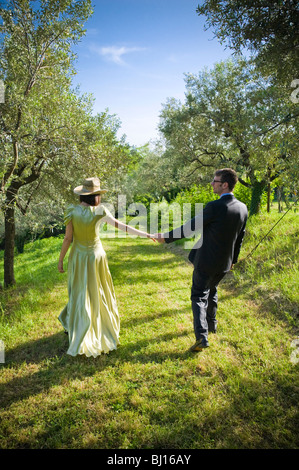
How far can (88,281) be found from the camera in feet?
13.8

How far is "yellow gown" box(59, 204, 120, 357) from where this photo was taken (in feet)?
13.1

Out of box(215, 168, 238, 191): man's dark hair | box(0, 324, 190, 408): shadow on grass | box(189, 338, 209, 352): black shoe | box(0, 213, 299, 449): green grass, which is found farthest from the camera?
box(189, 338, 209, 352): black shoe

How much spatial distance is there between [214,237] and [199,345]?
1.74 meters

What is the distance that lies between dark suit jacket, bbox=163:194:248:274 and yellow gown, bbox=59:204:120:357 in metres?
1.43

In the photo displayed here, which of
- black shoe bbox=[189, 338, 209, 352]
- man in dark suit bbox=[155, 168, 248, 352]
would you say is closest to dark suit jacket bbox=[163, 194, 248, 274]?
man in dark suit bbox=[155, 168, 248, 352]

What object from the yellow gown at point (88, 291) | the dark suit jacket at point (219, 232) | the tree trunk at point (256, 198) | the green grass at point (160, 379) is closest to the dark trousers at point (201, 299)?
the dark suit jacket at point (219, 232)

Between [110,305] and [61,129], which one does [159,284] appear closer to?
[110,305]

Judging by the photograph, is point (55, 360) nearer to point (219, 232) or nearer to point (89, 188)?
point (89, 188)

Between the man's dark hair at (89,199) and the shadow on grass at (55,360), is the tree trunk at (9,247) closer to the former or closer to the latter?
the shadow on grass at (55,360)

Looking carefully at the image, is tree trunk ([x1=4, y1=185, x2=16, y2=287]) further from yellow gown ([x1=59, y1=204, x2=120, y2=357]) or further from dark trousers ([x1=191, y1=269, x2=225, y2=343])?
dark trousers ([x1=191, y1=269, x2=225, y2=343])

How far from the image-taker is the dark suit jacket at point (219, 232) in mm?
3670

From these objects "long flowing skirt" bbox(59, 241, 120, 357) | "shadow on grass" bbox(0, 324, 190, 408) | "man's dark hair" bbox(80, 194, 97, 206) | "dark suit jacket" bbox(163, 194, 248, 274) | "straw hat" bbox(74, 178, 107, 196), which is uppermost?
"straw hat" bbox(74, 178, 107, 196)

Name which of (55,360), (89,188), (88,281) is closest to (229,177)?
(89,188)

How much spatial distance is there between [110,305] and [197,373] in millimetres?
1830
